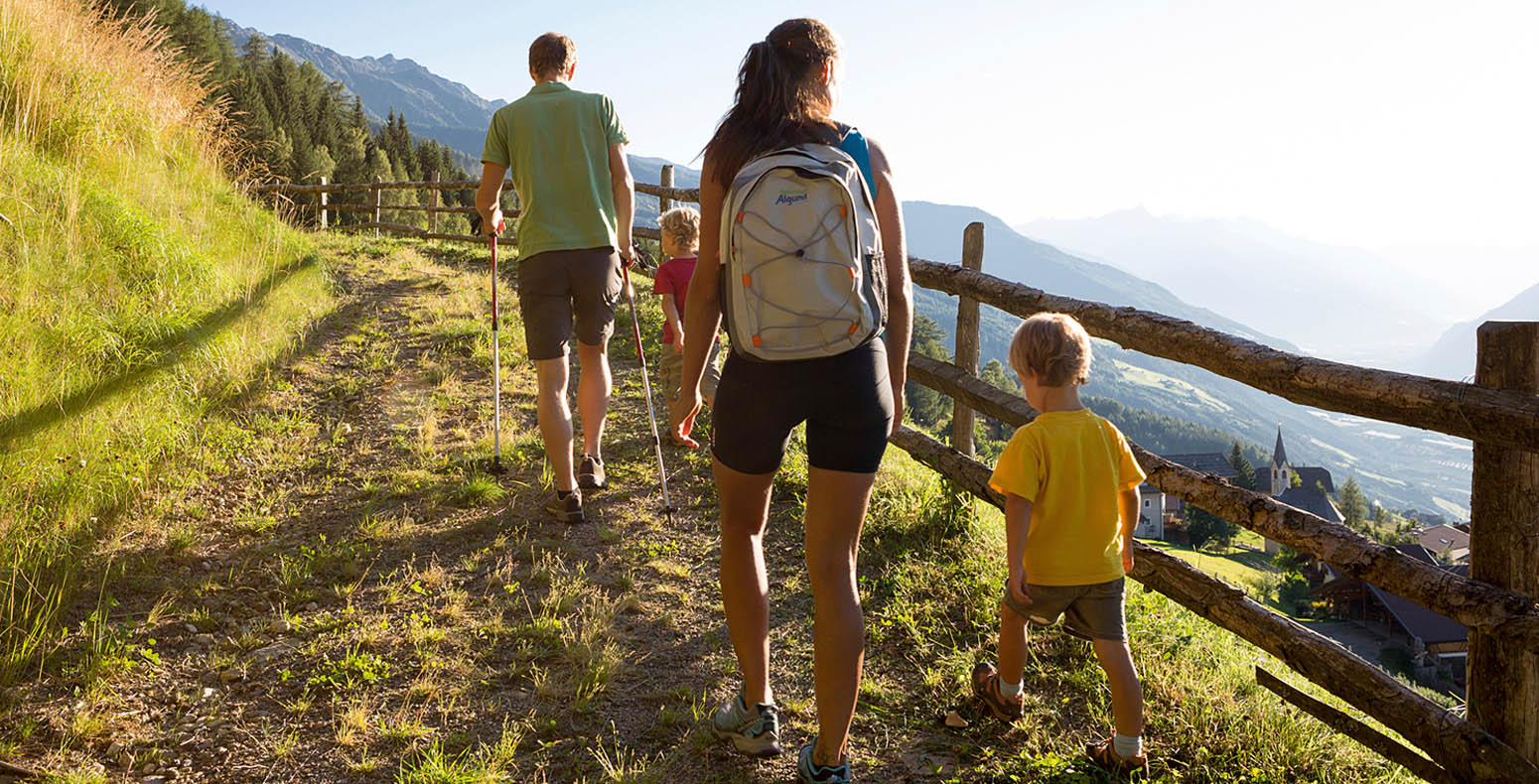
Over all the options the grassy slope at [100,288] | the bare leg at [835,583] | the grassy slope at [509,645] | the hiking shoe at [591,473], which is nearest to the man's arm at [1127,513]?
the grassy slope at [509,645]

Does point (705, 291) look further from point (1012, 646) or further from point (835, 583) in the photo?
point (1012, 646)

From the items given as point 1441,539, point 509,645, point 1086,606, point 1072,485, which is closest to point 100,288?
point 509,645

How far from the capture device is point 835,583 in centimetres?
229

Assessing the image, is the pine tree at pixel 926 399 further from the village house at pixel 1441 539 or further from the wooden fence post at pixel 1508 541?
the wooden fence post at pixel 1508 541

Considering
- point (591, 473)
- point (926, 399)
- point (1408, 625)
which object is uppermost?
point (591, 473)

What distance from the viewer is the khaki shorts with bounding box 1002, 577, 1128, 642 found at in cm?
262

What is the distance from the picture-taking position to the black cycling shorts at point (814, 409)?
7.06ft

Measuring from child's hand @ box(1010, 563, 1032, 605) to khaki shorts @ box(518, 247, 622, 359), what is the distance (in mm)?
2401

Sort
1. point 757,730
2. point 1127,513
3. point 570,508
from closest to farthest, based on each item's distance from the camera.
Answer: point 757,730, point 1127,513, point 570,508

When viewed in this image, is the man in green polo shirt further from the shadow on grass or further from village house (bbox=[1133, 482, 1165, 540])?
village house (bbox=[1133, 482, 1165, 540])

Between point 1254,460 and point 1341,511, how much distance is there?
2118 inches

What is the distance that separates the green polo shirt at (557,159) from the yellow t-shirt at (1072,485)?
2.53 meters

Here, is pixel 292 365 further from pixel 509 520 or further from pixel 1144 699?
pixel 1144 699

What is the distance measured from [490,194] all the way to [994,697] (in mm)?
3242
